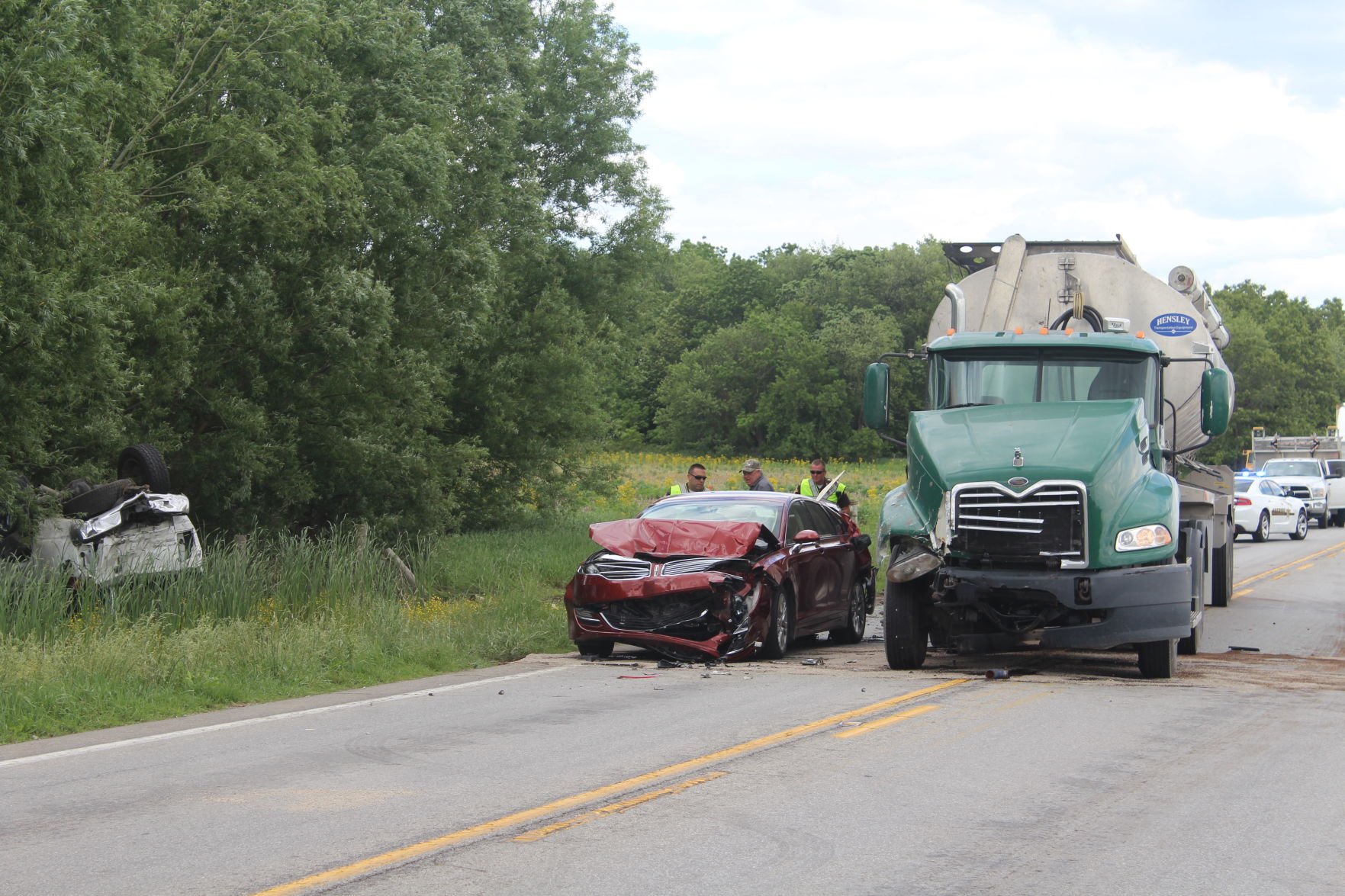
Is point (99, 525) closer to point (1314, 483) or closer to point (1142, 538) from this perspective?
point (1142, 538)

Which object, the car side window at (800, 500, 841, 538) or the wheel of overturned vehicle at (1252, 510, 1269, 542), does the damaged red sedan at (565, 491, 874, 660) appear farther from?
the wheel of overturned vehicle at (1252, 510, 1269, 542)

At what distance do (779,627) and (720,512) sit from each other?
4.98 ft

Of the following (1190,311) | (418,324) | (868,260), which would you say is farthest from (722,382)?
(1190,311)

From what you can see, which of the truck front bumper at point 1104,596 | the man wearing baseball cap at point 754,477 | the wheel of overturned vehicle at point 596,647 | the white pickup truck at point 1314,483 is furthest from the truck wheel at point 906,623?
the white pickup truck at point 1314,483

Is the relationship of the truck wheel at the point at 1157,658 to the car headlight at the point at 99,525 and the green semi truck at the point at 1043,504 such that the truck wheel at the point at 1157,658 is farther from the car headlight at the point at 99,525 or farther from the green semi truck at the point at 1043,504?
the car headlight at the point at 99,525

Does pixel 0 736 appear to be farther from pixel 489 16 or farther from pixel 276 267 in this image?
pixel 489 16

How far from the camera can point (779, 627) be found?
45.5ft

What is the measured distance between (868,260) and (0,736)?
321 feet

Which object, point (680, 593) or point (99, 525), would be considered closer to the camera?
point (680, 593)

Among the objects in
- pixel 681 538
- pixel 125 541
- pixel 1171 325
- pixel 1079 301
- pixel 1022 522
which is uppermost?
pixel 1079 301

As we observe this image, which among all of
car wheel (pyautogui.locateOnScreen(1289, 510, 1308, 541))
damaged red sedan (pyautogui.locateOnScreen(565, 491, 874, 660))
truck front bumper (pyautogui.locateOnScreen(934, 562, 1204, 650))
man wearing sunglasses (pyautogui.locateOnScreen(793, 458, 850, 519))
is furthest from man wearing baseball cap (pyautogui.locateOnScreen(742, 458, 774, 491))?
car wheel (pyautogui.locateOnScreen(1289, 510, 1308, 541))

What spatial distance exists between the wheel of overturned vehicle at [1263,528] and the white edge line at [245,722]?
95.2 feet

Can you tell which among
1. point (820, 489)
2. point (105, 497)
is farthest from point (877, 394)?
point (105, 497)

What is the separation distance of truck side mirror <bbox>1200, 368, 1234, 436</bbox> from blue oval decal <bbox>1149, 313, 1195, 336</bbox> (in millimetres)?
2364
